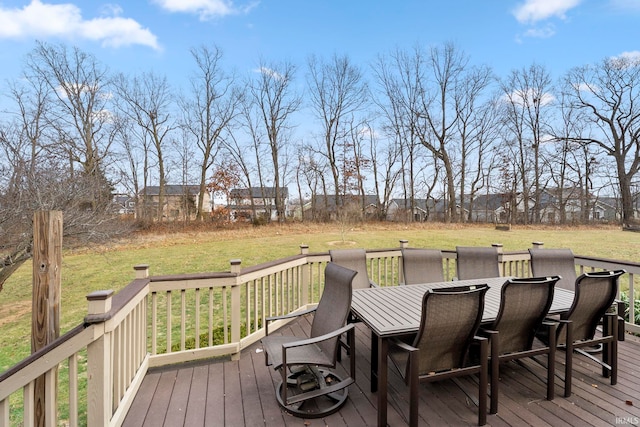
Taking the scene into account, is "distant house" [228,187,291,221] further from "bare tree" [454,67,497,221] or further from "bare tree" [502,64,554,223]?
"bare tree" [502,64,554,223]

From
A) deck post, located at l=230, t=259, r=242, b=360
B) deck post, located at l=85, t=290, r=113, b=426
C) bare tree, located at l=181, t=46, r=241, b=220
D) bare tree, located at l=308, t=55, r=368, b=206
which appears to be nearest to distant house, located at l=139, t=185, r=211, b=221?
bare tree, located at l=181, t=46, r=241, b=220

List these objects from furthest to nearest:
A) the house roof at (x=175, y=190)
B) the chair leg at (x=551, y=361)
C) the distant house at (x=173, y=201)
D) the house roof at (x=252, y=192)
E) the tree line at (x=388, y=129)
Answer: the house roof at (x=252, y=192)
the house roof at (x=175, y=190)
the tree line at (x=388, y=129)
the distant house at (x=173, y=201)
the chair leg at (x=551, y=361)

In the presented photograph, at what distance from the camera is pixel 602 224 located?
63.9 feet

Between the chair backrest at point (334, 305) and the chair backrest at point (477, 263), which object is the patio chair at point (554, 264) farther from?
the chair backrest at point (334, 305)

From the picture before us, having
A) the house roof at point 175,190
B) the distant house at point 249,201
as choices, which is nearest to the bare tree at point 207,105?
the house roof at point 175,190

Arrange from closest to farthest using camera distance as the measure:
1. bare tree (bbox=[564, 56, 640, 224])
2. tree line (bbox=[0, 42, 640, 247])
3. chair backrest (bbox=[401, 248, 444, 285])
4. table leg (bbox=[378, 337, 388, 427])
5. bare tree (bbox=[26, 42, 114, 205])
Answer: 1. table leg (bbox=[378, 337, 388, 427])
2. chair backrest (bbox=[401, 248, 444, 285])
3. bare tree (bbox=[26, 42, 114, 205])
4. bare tree (bbox=[564, 56, 640, 224])
5. tree line (bbox=[0, 42, 640, 247])

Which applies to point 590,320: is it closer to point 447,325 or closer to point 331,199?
point 447,325

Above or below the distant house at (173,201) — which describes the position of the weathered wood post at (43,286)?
below

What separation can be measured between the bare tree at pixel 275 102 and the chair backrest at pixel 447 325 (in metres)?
19.2

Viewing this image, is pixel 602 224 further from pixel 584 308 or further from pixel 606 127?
pixel 584 308

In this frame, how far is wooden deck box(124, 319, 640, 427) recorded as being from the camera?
2.25 m

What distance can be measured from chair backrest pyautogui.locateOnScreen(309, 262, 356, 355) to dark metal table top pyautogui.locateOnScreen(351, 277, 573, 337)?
0.67ft

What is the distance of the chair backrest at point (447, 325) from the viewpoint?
6.75ft

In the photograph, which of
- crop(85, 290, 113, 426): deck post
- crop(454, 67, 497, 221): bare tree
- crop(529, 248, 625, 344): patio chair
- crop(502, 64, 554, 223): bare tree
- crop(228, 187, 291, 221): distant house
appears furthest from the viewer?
crop(454, 67, 497, 221): bare tree
